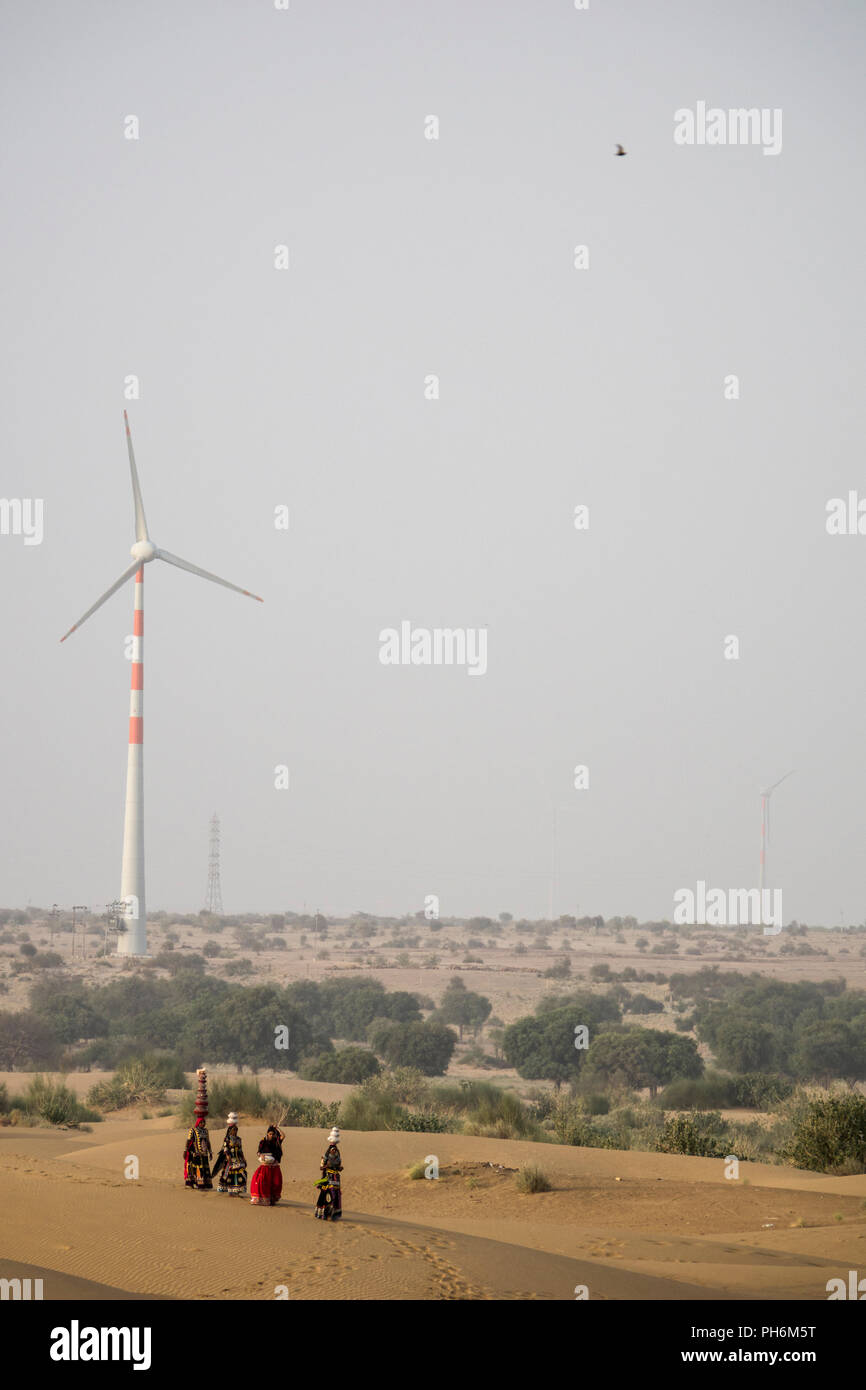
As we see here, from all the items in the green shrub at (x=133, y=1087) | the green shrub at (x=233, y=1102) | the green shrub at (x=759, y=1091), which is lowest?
the green shrub at (x=759, y=1091)

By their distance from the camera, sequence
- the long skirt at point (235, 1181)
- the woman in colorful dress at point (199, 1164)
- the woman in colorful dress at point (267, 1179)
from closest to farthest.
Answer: the woman in colorful dress at point (267, 1179) < the long skirt at point (235, 1181) < the woman in colorful dress at point (199, 1164)

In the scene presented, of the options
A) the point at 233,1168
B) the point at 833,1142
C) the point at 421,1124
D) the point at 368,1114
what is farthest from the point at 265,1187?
the point at 368,1114

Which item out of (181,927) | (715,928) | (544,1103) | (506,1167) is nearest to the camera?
(506,1167)

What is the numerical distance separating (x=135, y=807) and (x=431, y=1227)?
78.3 meters

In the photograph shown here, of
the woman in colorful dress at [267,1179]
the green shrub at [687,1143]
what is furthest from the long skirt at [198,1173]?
the green shrub at [687,1143]

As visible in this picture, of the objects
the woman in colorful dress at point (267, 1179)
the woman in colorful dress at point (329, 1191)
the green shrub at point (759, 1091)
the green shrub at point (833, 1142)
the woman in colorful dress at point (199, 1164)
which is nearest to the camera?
the woman in colorful dress at point (329, 1191)

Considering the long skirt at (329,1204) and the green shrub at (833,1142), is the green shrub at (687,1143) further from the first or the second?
the long skirt at (329,1204)

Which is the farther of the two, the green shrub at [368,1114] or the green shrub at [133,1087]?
the green shrub at [133,1087]

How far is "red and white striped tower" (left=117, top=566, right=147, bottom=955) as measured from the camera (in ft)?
314

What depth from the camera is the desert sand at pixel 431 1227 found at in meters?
17.7
